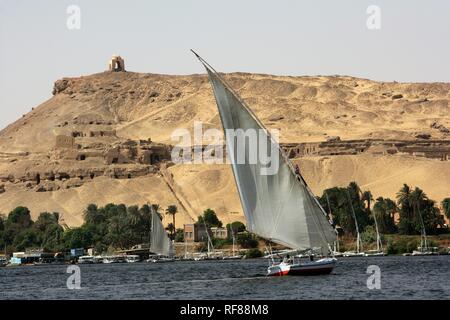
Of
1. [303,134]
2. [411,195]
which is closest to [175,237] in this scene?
[411,195]

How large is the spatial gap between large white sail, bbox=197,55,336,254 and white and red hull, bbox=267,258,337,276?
6.12 feet

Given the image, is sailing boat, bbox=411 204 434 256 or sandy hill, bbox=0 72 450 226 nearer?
sailing boat, bbox=411 204 434 256

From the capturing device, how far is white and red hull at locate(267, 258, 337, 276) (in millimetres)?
43156

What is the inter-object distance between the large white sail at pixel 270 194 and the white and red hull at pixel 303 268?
186 cm

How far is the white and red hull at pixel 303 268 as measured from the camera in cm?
4316

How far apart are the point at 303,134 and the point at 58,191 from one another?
40.9m

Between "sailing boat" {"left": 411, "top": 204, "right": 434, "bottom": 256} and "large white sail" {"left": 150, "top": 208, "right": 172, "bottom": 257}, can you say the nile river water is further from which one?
"large white sail" {"left": 150, "top": 208, "right": 172, "bottom": 257}

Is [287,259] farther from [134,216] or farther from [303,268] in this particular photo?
[134,216]

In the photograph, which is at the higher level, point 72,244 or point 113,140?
point 113,140

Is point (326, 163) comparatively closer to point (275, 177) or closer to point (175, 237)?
point (175, 237)

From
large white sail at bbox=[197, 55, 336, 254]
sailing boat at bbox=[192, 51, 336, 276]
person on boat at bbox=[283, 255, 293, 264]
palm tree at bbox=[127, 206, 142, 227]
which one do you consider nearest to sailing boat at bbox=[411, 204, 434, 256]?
palm tree at bbox=[127, 206, 142, 227]

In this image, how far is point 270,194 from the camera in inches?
1527

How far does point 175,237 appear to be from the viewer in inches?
4397

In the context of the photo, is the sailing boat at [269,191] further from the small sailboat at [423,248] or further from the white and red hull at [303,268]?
the small sailboat at [423,248]
